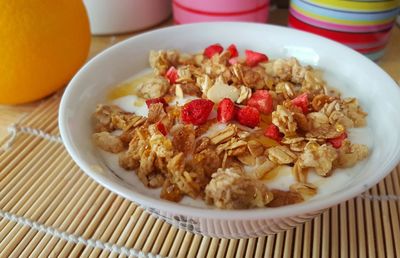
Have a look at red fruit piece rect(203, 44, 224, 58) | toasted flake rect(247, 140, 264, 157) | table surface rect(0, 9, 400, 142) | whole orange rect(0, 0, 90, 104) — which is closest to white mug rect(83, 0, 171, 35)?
table surface rect(0, 9, 400, 142)

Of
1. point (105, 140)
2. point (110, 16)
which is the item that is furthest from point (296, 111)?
point (110, 16)

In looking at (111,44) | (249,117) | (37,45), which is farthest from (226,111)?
(111,44)

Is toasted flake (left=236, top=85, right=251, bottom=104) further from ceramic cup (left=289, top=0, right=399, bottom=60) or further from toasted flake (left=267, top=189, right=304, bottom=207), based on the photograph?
ceramic cup (left=289, top=0, right=399, bottom=60)

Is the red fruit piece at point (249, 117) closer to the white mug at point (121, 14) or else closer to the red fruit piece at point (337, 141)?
the red fruit piece at point (337, 141)

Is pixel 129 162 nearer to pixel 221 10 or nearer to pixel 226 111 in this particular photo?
pixel 226 111

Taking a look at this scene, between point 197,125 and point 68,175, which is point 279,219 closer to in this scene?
point 197,125

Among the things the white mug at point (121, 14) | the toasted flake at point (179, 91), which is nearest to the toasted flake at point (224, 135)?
the toasted flake at point (179, 91)
